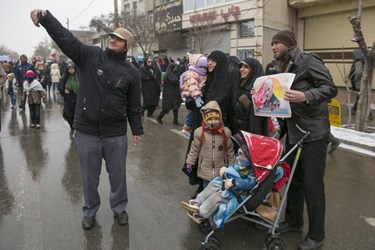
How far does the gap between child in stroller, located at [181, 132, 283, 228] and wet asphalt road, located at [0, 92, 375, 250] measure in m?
0.42

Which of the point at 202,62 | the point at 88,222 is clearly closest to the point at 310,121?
the point at 202,62

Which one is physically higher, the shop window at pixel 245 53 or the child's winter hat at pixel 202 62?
the shop window at pixel 245 53

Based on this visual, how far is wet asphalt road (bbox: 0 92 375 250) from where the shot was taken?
341 centimetres

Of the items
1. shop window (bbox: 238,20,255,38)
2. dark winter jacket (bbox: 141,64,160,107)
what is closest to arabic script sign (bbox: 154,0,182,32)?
shop window (bbox: 238,20,255,38)

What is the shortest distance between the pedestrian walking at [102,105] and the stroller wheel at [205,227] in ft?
2.79

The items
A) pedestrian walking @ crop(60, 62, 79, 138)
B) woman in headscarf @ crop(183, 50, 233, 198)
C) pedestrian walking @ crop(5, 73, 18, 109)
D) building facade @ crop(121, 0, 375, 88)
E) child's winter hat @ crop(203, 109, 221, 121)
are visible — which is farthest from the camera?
building facade @ crop(121, 0, 375, 88)

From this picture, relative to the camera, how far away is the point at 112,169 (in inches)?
148

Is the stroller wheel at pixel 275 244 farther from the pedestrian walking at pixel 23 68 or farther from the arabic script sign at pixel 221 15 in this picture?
the arabic script sign at pixel 221 15

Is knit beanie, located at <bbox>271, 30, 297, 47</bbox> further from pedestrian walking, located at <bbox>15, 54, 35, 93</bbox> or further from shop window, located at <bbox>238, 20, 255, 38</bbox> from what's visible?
shop window, located at <bbox>238, 20, 255, 38</bbox>

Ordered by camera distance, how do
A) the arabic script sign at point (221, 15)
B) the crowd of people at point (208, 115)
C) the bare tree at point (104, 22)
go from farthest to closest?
the bare tree at point (104, 22)
the arabic script sign at point (221, 15)
the crowd of people at point (208, 115)

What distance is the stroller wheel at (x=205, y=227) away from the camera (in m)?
3.49

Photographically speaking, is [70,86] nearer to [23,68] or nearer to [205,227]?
[205,227]

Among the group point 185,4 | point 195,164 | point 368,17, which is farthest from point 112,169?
point 185,4

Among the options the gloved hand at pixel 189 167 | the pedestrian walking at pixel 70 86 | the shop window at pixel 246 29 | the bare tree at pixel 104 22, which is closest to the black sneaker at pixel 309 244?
the gloved hand at pixel 189 167
